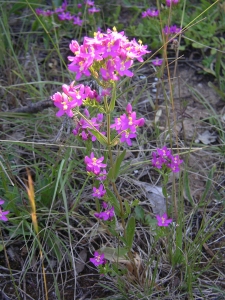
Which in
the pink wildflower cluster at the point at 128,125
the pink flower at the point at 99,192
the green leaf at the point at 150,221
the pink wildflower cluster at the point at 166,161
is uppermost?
the pink wildflower cluster at the point at 128,125

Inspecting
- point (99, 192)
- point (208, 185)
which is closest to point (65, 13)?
point (208, 185)

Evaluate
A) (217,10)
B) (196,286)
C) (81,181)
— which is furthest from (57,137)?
(217,10)

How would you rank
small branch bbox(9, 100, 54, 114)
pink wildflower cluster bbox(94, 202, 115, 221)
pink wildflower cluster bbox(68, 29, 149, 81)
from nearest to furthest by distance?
pink wildflower cluster bbox(68, 29, 149, 81), pink wildflower cluster bbox(94, 202, 115, 221), small branch bbox(9, 100, 54, 114)

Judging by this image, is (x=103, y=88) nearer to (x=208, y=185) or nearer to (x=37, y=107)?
(x=208, y=185)

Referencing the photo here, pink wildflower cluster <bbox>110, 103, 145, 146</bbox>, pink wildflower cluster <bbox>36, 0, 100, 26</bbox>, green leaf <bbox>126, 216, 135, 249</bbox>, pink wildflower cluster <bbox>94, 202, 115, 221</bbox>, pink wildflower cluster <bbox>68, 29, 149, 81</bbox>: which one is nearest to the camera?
pink wildflower cluster <bbox>68, 29, 149, 81</bbox>

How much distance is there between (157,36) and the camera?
9.91 ft

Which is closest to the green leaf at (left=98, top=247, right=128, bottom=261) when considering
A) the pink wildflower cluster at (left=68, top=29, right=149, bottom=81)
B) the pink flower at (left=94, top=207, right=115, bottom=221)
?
the pink flower at (left=94, top=207, right=115, bottom=221)

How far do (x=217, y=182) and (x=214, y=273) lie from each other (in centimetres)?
50

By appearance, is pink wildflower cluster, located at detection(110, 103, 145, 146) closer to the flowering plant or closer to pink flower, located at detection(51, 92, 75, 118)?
the flowering plant

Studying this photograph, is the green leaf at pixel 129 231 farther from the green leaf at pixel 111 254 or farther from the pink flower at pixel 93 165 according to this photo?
the pink flower at pixel 93 165

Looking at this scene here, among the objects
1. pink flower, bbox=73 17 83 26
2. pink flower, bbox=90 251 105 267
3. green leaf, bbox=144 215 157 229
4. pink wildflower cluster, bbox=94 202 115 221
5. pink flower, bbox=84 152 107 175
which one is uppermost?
pink flower, bbox=84 152 107 175

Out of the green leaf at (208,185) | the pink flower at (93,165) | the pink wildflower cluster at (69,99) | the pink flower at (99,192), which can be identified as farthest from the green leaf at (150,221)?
the pink wildflower cluster at (69,99)

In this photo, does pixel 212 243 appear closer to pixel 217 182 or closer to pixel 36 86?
pixel 217 182

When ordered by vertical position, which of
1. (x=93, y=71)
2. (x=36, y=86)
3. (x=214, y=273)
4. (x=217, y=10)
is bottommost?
(x=214, y=273)
